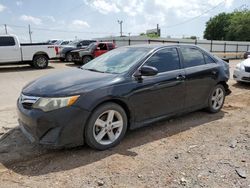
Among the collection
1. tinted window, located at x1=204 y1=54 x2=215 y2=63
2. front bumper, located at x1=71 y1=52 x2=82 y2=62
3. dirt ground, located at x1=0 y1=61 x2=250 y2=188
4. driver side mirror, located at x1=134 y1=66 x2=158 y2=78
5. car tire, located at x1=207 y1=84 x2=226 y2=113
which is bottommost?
dirt ground, located at x1=0 y1=61 x2=250 y2=188

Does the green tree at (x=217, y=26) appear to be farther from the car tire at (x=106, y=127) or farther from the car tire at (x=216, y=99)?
the car tire at (x=106, y=127)

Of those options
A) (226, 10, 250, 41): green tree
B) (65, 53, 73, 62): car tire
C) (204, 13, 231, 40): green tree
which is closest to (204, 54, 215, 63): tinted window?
(65, 53, 73, 62): car tire

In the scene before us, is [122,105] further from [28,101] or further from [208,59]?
[208,59]

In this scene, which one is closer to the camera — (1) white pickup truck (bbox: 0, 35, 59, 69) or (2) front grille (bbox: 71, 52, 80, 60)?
(1) white pickup truck (bbox: 0, 35, 59, 69)

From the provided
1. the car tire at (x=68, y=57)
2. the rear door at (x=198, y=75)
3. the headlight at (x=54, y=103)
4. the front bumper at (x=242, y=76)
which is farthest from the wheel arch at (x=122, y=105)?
the car tire at (x=68, y=57)

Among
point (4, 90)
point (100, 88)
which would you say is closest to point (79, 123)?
point (100, 88)

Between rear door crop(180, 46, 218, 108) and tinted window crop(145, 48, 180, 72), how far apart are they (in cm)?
23

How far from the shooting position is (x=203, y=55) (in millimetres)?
5914

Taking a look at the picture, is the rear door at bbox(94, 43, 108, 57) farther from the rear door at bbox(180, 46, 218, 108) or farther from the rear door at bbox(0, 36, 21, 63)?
the rear door at bbox(180, 46, 218, 108)

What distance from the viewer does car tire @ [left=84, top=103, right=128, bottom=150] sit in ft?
13.2

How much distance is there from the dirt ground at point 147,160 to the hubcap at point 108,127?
0.60ft

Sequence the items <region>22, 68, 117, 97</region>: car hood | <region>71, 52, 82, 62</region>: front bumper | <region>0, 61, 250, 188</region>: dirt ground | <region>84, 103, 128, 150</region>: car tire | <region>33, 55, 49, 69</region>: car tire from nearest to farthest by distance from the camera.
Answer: <region>0, 61, 250, 188</region>: dirt ground, <region>22, 68, 117, 97</region>: car hood, <region>84, 103, 128, 150</region>: car tire, <region>33, 55, 49, 69</region>: car tire, <region>71, 52, 82, 62</region>: front bumper

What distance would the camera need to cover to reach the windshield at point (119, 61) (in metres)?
4.68

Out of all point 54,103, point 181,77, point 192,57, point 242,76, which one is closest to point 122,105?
point 54,103
